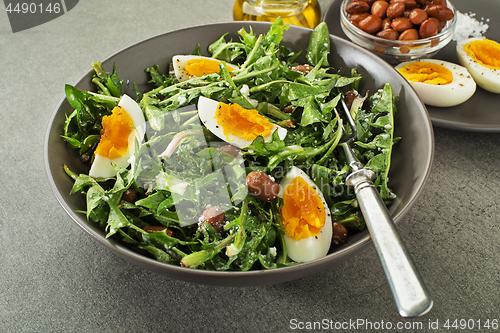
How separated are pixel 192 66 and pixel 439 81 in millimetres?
1103

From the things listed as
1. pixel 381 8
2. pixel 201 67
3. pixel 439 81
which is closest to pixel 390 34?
pixel 381 8

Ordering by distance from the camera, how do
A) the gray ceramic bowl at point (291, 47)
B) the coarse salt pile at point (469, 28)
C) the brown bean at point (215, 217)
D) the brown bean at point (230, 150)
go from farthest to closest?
the coarse salt pile at point (469, 28) → the brown bean at point (230, 150) → the brown bean at point (215, 217) → the gray ceramic bowl at point (291, 47)

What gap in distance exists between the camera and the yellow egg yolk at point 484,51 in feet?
5.76

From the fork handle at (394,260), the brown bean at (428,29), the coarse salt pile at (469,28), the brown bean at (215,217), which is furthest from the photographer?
the coarse salt pile at (469,28)

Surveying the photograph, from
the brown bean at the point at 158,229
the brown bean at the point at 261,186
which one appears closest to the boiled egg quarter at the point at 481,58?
the brown bean at the point at 261,186

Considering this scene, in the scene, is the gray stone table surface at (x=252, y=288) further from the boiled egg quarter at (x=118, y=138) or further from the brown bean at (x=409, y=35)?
the brown bean at (x=409, y=35)

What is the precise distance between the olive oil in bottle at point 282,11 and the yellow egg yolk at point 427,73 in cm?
55

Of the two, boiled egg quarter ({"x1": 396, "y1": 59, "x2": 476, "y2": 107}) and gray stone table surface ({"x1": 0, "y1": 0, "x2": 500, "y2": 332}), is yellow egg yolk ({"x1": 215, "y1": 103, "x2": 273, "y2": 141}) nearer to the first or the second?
gray stone table surface ({"x1": 0, "y1": 0, "x2": 500, "y2": 332})

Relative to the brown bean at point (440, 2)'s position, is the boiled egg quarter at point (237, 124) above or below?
below

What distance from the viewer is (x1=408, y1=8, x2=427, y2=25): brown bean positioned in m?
1.69

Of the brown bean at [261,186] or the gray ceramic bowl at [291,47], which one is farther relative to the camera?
the brown bean at [261,186]

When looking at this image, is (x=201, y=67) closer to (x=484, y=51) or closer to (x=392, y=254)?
(x=392, y=254)

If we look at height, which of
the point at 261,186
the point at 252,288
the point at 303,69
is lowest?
the point at 252,288

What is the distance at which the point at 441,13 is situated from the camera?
169 centimetres
